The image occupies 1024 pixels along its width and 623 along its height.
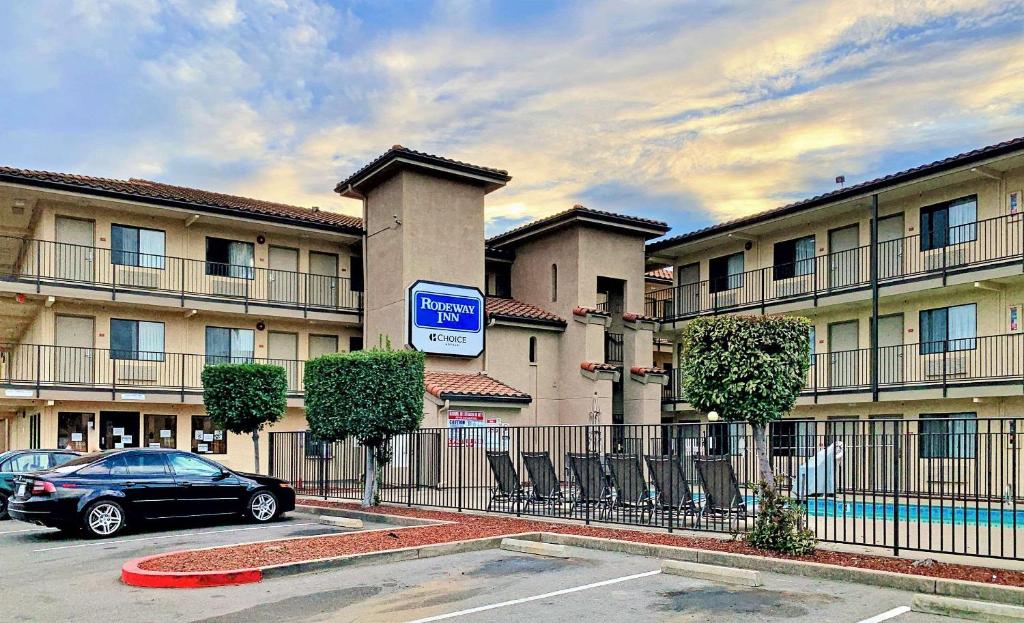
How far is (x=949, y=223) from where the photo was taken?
80.8ft

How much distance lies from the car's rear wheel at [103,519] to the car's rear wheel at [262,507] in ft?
7.10

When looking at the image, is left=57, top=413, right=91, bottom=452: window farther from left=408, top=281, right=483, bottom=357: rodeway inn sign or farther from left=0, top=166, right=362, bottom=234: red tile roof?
left=408, top=281, right=483, bottom=357: rodeway inn sign

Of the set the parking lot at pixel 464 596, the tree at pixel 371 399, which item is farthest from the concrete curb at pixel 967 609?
the tree at pixel 371 399

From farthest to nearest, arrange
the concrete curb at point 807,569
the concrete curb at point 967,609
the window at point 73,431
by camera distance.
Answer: the window at point 73,431 → the concrete curb at point 807,569 → the concrete curb at point 967,609

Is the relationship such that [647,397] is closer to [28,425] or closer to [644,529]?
[644,529]

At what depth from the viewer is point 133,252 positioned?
86.9 feet

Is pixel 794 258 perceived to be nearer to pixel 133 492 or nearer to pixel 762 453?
pixel 762 453

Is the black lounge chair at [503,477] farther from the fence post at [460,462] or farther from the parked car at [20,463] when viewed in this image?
the parked car at [20,463]

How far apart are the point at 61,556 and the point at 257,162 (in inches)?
507

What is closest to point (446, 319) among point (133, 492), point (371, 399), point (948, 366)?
point (371, 399)

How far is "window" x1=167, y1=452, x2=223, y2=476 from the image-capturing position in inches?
591

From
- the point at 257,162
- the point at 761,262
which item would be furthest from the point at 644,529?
the point at 761,262

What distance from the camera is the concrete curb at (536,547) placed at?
11.6m

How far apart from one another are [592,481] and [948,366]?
13823 millimetres
